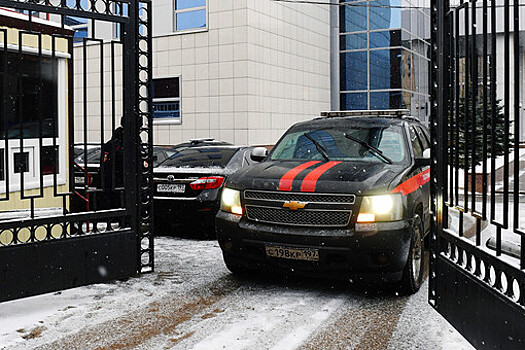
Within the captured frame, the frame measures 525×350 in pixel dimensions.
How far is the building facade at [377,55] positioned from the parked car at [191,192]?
17.8m

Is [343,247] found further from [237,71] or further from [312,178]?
[237,71]

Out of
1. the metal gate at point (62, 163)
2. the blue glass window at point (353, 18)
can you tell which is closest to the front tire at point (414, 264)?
the metal gate at point (62, 163)

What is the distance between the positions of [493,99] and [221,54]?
18.8 meters

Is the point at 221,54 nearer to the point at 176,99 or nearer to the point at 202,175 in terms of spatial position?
the point at 176,99

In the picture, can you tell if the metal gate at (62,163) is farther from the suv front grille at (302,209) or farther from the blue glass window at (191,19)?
the blue glass window at (191,19)

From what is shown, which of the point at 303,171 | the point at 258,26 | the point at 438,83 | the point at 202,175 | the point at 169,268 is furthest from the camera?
the point at 258,26

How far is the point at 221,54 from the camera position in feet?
70.5

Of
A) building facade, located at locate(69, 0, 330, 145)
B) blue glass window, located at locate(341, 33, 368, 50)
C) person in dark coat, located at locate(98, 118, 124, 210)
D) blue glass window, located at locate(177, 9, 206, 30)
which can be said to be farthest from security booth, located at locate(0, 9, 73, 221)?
blue glass window, located at locate(341, 33, 368, 50)

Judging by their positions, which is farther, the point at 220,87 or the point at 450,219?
the point at 220,87

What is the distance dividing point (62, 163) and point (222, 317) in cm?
298

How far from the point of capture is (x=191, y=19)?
72.9 ft

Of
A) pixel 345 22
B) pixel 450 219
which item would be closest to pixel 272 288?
pixel 450 219

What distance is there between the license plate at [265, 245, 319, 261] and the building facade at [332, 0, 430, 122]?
21.0 meters

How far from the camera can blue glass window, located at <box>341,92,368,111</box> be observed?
26.2 m
